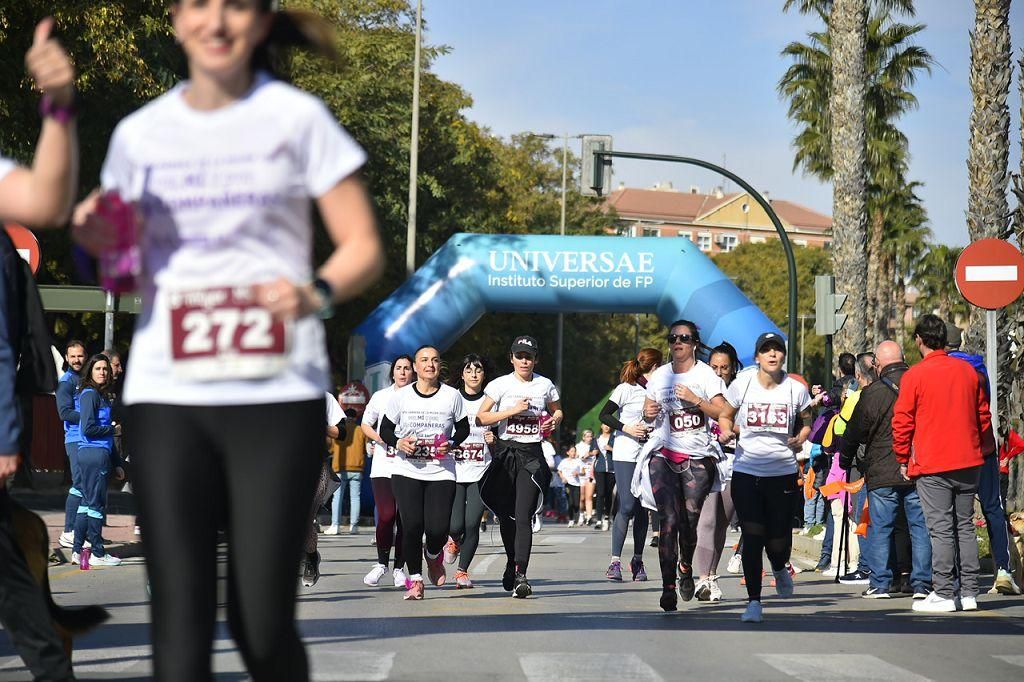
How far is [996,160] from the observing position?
21.8m

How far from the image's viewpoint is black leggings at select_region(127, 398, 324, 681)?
3.57m

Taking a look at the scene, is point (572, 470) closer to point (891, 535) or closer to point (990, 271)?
point (990, 271)

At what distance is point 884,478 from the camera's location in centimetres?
1373

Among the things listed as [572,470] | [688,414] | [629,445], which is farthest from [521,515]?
[572,470]

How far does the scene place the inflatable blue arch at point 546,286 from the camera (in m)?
28.7

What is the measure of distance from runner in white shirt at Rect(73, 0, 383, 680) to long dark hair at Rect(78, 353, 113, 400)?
36.0 feet

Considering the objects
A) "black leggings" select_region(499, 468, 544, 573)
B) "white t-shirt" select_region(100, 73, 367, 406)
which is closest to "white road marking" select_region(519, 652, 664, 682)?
"black leggings" select_region(499, 468, 544, 573)

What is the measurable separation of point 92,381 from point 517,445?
373 cm

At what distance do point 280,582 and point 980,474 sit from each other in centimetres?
1054

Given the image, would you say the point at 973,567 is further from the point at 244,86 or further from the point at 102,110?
the point at 102,110

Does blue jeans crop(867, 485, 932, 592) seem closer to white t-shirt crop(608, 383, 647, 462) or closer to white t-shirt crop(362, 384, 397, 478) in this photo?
white t-shirt crop(608, 383, 647, 462)

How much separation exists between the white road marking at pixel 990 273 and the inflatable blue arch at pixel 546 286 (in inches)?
510

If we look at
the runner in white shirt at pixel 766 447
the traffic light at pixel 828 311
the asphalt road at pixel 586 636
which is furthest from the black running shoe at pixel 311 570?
the traffic light at pixel 828 311

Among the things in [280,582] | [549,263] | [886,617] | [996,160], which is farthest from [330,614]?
[549,263]
